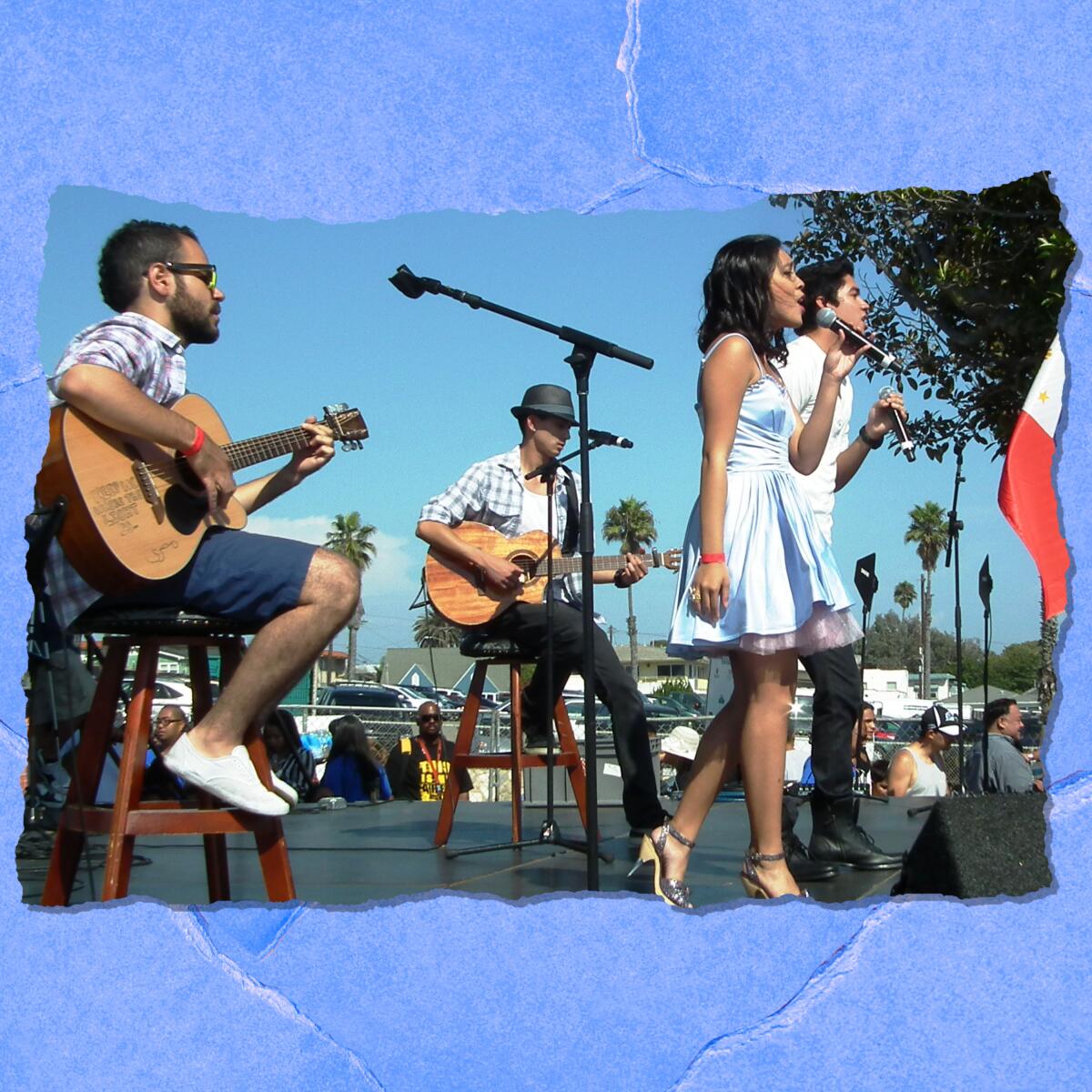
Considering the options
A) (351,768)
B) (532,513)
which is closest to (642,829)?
(532,513)

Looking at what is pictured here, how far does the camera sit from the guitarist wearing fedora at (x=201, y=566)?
92.0 inches

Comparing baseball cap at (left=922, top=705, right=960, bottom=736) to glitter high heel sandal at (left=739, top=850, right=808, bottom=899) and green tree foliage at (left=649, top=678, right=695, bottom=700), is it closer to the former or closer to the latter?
glitter high heel sandal at (left=739, top=850, right=808, bottom=899)

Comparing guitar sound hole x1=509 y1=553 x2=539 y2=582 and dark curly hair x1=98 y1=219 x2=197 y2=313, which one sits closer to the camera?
dark curly hair x1=98 y1=219 x2=197 y2=313

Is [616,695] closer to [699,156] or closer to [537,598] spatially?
[537,598]

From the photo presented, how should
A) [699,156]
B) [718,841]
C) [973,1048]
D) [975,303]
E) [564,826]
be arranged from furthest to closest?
[564,826] < [718,841] < [975,303] < [699,156] < [973,1048]

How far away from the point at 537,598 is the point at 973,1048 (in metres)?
2.24

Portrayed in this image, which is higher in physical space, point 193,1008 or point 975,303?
point 975,303

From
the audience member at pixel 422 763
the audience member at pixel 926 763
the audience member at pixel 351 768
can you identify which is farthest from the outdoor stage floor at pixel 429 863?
the audience member at pixel 422 763

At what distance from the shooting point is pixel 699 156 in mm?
2494

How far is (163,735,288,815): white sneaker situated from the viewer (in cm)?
239

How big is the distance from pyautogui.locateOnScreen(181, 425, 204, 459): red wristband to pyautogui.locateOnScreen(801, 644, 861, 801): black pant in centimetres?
206

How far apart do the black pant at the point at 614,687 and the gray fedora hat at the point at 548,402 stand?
68cm

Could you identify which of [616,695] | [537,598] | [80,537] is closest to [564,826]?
[616,695]

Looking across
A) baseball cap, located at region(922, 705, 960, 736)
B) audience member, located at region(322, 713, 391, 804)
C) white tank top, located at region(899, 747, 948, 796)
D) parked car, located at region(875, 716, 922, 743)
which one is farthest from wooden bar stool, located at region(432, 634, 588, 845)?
parked car, located at region(875, 716, 922, 743)
